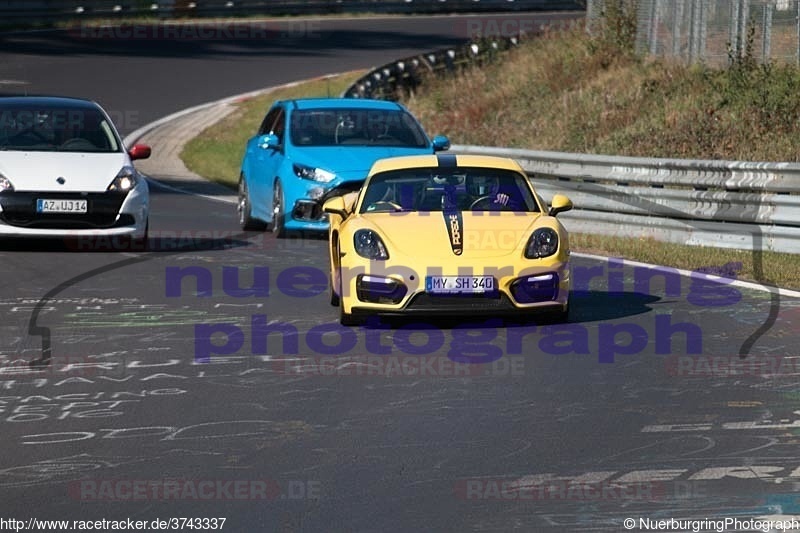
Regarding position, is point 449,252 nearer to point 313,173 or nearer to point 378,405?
point 378,405

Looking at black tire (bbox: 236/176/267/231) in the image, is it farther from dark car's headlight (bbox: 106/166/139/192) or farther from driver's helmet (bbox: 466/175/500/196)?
driver's helmet (bbox: 466/175/500/196)

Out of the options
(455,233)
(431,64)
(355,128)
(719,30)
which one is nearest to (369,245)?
(455,233)

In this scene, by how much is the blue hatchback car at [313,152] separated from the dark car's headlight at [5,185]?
134 inches

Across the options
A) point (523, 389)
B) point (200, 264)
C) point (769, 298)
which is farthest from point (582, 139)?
point (523, 389)

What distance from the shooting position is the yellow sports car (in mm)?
11625

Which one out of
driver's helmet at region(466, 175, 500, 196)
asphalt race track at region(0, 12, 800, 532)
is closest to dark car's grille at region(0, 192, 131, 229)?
asphalt race track at region(0, 12, 800, 532)

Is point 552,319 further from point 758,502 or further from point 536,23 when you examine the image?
point 536,23

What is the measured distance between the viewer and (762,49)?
26578mm

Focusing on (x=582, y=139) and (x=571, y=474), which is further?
(x=582, y=139)

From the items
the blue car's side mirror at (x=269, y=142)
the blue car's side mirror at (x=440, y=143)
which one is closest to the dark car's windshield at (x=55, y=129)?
the blue car's side mirror at (x=269, y=142)

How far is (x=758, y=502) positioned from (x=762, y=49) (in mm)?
20696

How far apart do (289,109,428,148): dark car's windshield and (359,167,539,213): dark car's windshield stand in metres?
6.44

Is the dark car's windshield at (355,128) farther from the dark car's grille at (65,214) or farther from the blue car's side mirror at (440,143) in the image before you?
the dark car's grille at (65,214)

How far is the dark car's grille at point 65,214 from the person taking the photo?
53.8 ft
